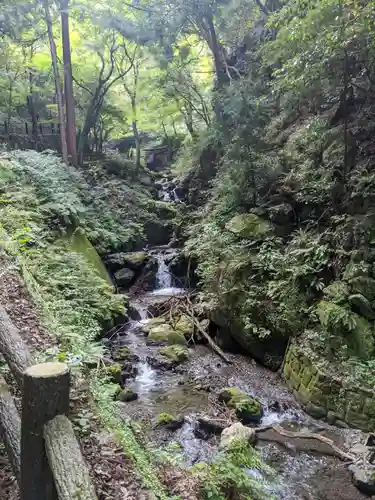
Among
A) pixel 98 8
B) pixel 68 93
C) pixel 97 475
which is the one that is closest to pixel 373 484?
pixel 97 475

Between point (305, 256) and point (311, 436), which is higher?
point (305, 256)

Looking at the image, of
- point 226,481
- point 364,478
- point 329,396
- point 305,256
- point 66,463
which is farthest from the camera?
point 305,256

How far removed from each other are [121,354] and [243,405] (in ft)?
10.1

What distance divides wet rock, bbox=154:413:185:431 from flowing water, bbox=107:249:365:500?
8 cm

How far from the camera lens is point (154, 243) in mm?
16125

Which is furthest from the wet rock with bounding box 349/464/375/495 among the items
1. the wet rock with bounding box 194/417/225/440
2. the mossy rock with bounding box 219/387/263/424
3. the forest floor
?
the forest floor

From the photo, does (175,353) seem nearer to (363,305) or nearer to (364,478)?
(363,305)

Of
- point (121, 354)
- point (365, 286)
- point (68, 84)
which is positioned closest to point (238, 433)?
point (365, 286)

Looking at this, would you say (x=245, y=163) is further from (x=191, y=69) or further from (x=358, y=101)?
(x=191, y=69)

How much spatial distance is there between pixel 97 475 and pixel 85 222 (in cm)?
1025

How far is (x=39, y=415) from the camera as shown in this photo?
7.28ft

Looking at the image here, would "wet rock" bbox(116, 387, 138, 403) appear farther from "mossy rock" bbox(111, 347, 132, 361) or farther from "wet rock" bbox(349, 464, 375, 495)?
"wet rock" bbox(349, 464, 375, 495)

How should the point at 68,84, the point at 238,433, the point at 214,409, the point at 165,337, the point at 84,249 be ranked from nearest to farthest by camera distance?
the point at 238,433
the point at 214,409
the point at 165,337
the point at 84,249
the point at 68,84

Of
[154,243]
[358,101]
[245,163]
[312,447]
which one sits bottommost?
[312,447]
